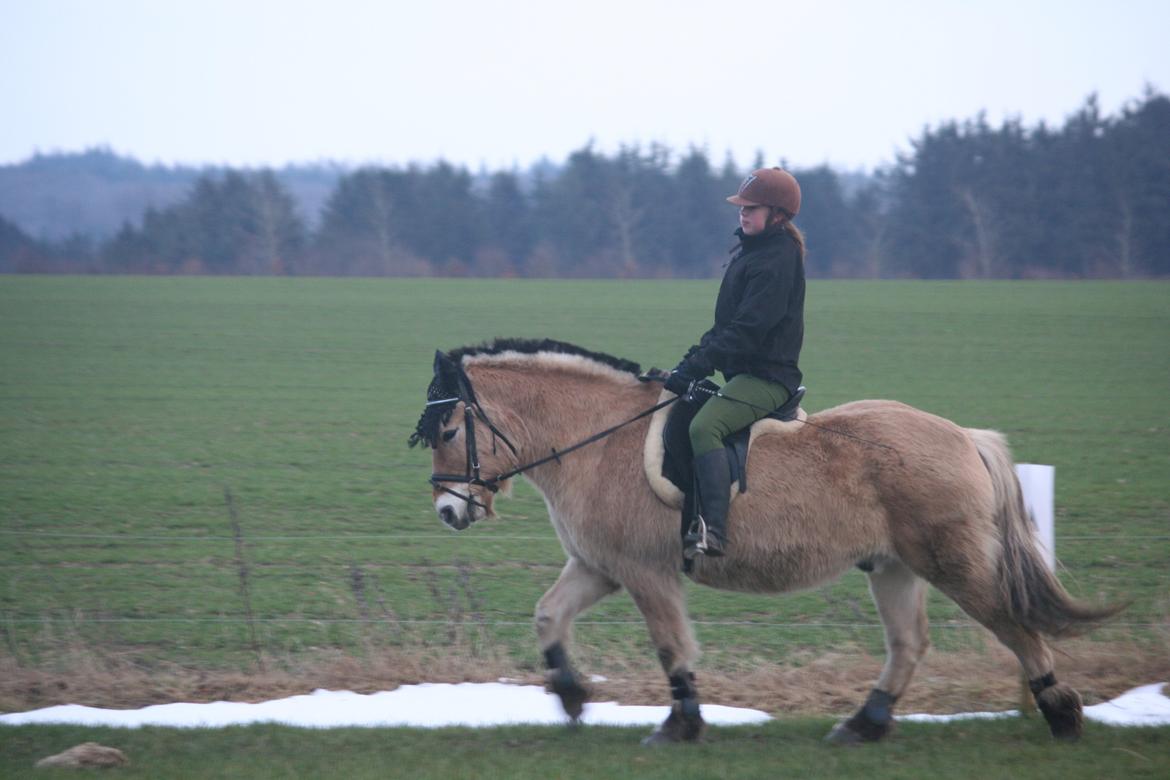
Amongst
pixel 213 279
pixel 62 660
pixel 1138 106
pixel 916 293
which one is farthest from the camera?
pixel 1138 106

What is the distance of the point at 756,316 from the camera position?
564 centimetres

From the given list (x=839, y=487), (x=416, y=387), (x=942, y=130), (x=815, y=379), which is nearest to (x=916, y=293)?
(x=942, y=130)

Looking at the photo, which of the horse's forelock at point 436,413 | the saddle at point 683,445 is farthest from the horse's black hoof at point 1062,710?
the horse's forelock at point 436,413

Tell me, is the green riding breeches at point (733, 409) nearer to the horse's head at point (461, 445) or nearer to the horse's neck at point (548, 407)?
the horse's neck at point (548, 407)

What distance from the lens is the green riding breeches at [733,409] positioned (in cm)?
558

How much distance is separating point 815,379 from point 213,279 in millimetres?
46131

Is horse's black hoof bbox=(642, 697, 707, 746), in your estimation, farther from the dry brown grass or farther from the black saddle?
the black saddle

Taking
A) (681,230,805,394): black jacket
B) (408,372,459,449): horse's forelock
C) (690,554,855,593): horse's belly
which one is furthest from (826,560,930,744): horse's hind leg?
(408,372,459,449): horse's forelock

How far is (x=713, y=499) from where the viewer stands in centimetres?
551

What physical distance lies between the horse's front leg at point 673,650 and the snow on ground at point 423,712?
0.42 metres

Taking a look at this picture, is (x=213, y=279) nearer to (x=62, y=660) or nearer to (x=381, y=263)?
(x=381, y=263)

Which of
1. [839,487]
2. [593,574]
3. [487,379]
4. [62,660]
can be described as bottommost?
[62,660]

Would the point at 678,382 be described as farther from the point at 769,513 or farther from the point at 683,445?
the point at 769,513

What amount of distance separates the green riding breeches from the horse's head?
106cm
